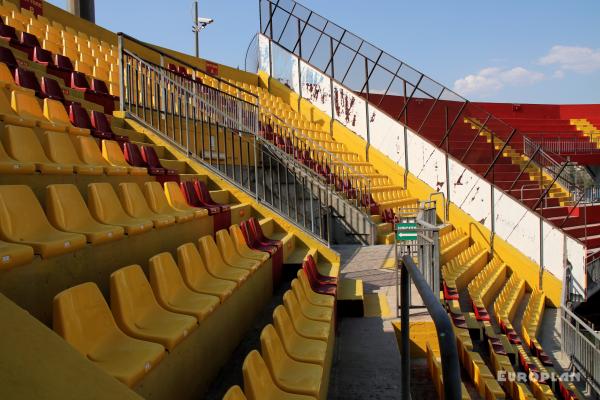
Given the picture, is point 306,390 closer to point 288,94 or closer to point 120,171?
point 120,171

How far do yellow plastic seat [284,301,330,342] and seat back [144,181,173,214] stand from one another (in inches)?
49.0

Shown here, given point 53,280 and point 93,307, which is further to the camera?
point 53,280

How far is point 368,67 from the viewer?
42.1 ft

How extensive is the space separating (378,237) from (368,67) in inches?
253

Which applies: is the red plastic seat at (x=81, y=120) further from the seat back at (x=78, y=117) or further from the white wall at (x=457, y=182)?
the white wall at (x=457, y=182)

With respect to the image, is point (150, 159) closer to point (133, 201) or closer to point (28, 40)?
point (133, 201)

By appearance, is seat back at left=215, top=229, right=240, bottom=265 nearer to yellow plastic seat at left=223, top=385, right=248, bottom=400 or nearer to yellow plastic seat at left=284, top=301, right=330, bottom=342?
yellow plastic seat at left=284, top=301, right=330, bottom=342

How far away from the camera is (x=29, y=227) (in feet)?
6.88

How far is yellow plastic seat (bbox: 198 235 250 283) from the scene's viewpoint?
10.1 feet

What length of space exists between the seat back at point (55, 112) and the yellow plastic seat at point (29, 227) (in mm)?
1998

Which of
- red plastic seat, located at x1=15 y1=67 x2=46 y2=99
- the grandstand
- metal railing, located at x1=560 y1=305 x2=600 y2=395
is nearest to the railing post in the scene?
the grandstand

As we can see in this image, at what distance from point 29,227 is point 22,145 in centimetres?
101

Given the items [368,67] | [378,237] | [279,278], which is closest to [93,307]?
[279,278]

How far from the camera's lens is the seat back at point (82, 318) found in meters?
1.62
